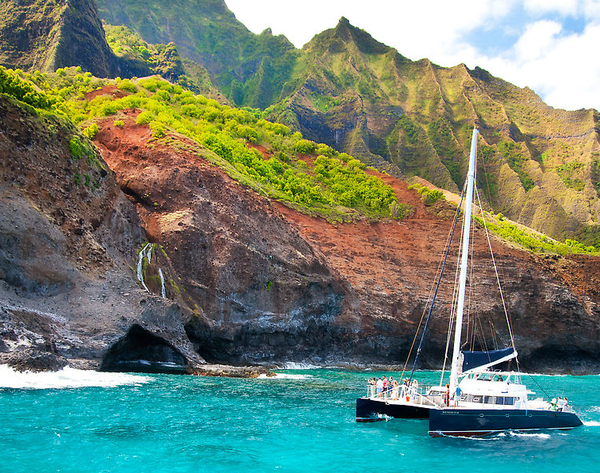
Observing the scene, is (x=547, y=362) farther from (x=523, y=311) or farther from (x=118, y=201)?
(x=118, y=201)

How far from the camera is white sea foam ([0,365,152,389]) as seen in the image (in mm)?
27438

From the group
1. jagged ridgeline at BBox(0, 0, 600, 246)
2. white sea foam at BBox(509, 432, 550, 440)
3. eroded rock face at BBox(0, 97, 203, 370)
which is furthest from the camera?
jagged ridgeline at BBox(0, 0, 600, 246)

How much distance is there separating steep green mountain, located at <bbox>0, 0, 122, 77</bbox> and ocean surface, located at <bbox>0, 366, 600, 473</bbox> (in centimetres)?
8027

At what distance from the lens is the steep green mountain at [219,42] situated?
6117 inches

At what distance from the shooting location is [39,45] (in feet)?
317

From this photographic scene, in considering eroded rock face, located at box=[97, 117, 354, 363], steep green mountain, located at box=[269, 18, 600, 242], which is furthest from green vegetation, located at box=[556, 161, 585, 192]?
eroded rock face, located at box=[97, 117, 354, 363]

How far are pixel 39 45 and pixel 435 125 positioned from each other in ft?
319

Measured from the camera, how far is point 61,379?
29375mm

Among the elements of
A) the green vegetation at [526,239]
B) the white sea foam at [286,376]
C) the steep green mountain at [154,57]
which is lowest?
the white sea foam at [286,376]

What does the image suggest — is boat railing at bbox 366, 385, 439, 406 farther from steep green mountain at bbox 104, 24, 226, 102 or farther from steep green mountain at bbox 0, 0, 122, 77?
steep green mountain at bbox 104, 24, 226, 102

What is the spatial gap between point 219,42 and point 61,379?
537 ft

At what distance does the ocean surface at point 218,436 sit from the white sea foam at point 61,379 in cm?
6

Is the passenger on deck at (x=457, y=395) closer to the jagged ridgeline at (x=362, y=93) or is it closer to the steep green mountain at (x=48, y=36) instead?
the steep green mountain at (x=48, y=36)

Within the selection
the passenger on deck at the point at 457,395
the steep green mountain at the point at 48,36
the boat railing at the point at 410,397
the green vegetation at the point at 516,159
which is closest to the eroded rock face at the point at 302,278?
the boat railing at the point at 410,397
